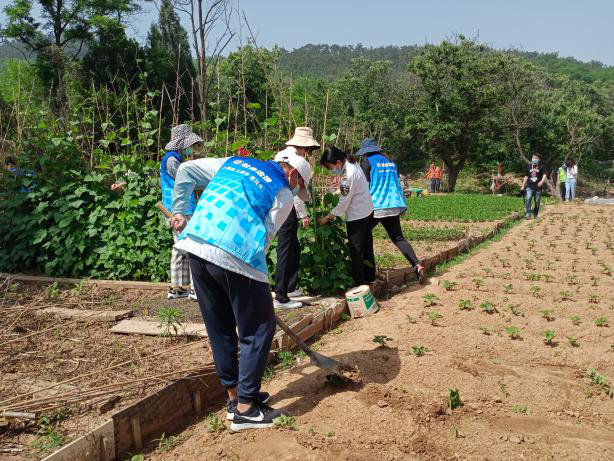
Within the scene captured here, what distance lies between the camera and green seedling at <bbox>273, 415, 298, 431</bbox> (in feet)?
10.8

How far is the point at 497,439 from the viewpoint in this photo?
316 cm

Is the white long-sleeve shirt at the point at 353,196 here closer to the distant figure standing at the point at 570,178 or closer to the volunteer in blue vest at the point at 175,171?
the volunteer in blue vest at the point at 175,171

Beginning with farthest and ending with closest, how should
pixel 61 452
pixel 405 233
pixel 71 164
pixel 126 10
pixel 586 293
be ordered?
pixel 126 10 → pixel 405 233 → pixel 71 164 → pixel 586 293 → pixel 61 452

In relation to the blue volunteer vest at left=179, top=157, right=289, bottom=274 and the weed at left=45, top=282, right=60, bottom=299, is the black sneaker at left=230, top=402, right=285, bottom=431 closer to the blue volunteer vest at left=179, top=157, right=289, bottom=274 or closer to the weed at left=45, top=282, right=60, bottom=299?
the blue volunteer vest at left=179, top=157, right=289, bottom=274

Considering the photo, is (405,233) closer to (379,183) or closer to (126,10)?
(379,183)

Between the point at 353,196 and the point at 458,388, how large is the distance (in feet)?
8.56

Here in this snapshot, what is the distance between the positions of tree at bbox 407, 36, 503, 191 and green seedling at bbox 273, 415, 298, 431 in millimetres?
27672

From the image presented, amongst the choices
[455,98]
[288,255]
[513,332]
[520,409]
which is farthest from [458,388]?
[455,98]

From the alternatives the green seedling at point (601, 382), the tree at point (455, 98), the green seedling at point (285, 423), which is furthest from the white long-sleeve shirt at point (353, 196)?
the tree at point (455, 98)

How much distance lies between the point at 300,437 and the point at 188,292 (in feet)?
9.85

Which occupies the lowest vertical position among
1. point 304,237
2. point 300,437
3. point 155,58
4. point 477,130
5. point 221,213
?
point 300,437

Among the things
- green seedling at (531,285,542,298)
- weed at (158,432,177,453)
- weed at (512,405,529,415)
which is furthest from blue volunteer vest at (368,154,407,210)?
weed at (158,432,177,453)

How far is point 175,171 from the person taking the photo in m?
5.45

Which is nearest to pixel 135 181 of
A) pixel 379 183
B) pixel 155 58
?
pixel 379 183
